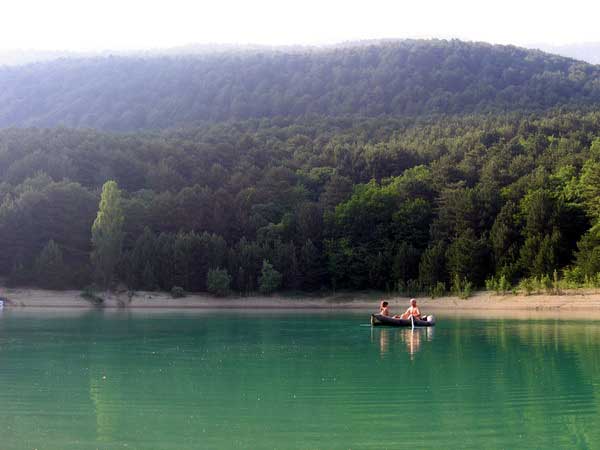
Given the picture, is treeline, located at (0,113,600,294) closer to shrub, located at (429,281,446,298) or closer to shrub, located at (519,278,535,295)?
shrub, located at (429,281,446,298)

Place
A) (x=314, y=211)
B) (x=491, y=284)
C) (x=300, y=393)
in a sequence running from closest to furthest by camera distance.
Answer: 1. (x=300, y=393)
2. (x=491, y=284)
3. (x=314, y=211)

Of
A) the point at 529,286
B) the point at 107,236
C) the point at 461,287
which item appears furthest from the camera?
the point at 107,236

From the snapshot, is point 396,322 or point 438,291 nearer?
point 396,322

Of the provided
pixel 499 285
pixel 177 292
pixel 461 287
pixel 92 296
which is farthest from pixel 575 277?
pixel 92 296

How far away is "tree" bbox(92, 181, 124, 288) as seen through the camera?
244ft

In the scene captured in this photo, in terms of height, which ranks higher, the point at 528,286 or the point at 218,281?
the point at 218,281

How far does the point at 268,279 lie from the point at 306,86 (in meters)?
A: 91.4

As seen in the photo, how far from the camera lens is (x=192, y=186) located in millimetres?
96688

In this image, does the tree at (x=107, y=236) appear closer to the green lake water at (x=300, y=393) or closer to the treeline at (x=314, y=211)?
the treeline at (x=314, y=211)

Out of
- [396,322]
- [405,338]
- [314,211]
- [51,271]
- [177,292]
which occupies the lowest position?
[405,338]

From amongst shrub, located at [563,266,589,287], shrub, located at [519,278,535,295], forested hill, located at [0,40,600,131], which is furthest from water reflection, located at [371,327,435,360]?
forested hill, located at [0,40,600,131]

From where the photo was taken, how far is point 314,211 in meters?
84.2

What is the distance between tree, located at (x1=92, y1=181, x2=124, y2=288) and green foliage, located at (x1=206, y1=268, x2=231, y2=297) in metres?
8.53

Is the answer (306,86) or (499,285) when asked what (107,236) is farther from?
(306,86)
